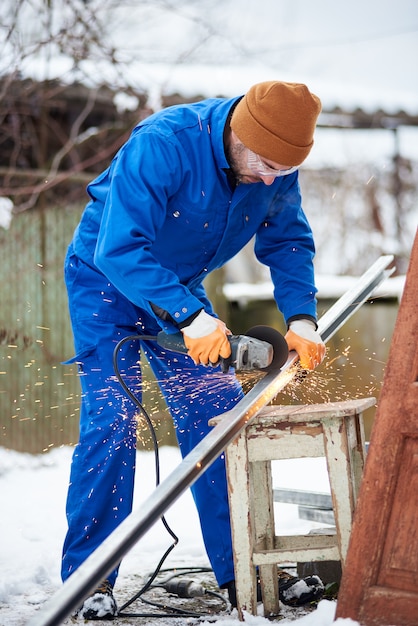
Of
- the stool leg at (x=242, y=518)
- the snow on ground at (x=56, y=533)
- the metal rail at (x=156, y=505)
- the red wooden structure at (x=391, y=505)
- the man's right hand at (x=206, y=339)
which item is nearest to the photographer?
the metal rail at (x=156, y=505)

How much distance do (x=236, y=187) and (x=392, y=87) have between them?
7650mm

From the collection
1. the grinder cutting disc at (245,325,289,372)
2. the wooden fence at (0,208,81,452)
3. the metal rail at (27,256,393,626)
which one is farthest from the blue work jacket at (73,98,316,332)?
the wooden fence at (0,208,81,452)

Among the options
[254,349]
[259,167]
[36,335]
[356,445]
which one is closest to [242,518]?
[356,445]

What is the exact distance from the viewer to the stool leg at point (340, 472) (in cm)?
262

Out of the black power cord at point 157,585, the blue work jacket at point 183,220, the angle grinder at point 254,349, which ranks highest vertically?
the blue work jacket at point 183,220

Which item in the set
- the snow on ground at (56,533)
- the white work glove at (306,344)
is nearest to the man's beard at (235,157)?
the white work glove at (306,344)

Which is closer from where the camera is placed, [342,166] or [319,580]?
[319,580]

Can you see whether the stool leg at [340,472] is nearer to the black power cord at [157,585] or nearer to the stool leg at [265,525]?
the stool leg at [265,525]

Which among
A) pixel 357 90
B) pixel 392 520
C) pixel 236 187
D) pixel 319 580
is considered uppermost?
pixel 357 90

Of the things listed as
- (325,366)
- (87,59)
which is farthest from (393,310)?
(87,59)

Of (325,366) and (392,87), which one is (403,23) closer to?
(392,87)

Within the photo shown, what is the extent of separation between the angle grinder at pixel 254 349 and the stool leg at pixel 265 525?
0.43m

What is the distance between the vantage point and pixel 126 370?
308 centimetres

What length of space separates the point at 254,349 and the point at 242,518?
1.97 feet
